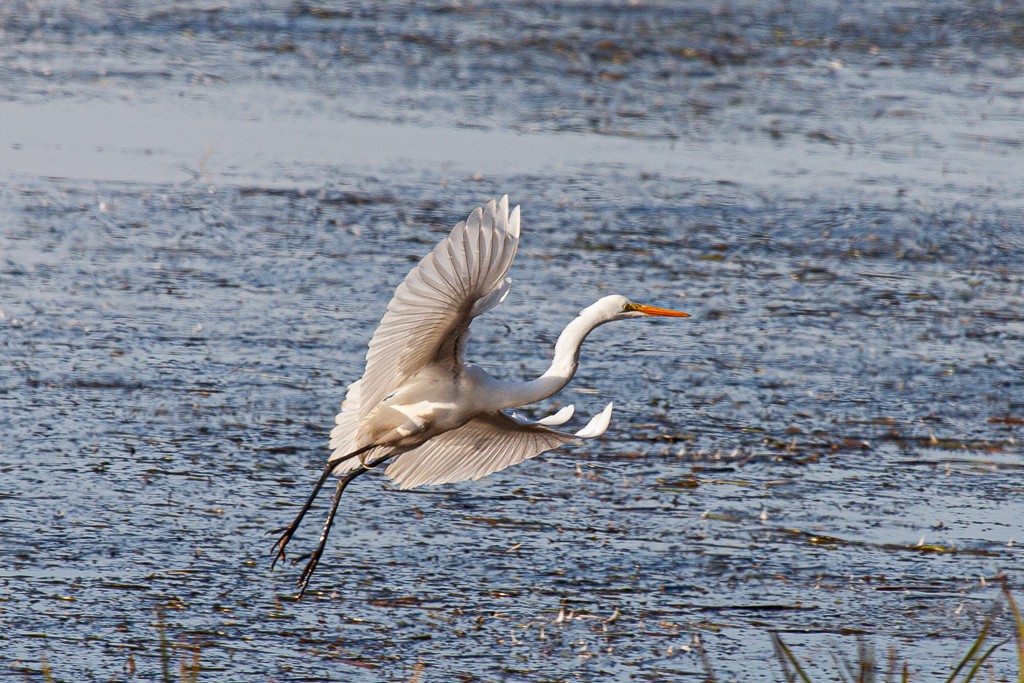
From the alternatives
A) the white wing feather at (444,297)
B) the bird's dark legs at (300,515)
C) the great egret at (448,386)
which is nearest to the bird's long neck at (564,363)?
the great egret at (448,386)

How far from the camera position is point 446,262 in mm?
4035

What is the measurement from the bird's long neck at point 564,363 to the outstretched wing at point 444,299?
0.75 feet

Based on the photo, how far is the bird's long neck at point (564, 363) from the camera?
4.60 m

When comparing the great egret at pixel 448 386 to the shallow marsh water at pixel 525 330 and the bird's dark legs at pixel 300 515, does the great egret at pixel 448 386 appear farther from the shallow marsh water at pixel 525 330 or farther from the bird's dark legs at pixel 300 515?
the shallow marsh water at pixel 525 330

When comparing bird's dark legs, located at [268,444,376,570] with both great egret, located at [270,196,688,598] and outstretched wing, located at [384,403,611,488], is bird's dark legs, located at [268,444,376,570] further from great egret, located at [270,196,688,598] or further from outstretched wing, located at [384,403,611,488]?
outstretched wing, located at [384,403,611,488]

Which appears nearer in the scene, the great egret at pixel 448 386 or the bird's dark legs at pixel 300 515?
the great egret at pixel 448 386

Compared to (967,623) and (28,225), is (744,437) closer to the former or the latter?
(967,623)

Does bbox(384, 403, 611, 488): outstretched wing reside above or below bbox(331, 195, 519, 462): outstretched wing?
below

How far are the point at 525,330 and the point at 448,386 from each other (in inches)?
95.7

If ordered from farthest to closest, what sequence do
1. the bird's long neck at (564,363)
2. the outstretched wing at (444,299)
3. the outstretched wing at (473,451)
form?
the outstretched wing at (473,451)
the bird's long neck at (564,363)
the outstretched wing at (444,299)

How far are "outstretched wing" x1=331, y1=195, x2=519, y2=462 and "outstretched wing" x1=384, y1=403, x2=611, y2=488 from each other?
1.25 ft

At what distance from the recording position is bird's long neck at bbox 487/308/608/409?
15.1 ft

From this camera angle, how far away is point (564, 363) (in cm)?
462

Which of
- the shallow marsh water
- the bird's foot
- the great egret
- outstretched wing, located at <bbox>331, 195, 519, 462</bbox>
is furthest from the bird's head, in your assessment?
the bird's foot
